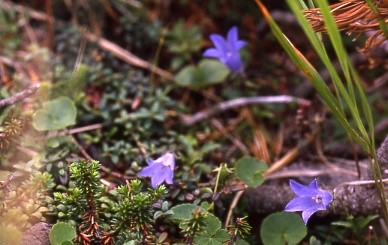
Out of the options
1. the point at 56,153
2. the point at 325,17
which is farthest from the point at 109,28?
the point at 325,17

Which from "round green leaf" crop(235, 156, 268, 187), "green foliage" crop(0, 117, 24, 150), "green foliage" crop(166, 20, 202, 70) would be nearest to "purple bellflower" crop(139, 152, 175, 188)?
"round green leaf" crop(235, 156, 268, 187)

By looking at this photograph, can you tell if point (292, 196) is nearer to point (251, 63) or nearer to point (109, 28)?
point (251, 63)

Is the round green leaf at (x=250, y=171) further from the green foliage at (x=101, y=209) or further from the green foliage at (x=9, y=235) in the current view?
the green foliage at (x=9, y=235)

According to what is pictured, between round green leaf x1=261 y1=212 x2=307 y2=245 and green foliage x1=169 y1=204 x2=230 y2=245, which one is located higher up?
green foliage x1=169 y1=204 x2=230 y2=245

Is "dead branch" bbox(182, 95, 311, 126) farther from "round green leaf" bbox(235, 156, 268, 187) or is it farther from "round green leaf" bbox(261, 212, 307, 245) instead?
"round green leaf" bbox(261, 212, 307, 245)

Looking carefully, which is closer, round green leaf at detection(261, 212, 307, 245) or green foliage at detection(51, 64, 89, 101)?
round green leaf at detection(261, 212, 307, 245)

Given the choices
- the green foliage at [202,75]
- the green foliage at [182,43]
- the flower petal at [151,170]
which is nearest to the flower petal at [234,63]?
the green foliage at [202,75]
